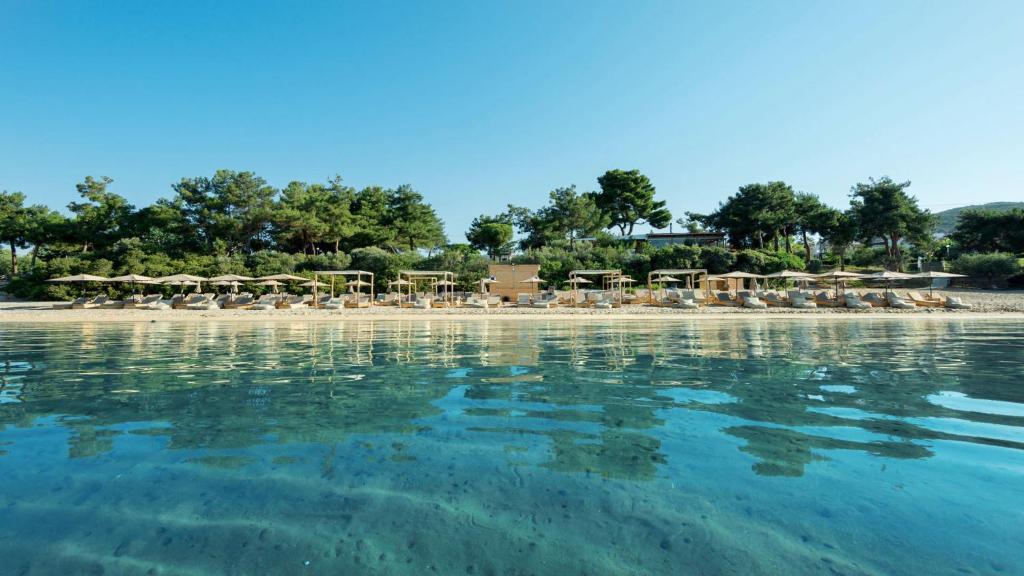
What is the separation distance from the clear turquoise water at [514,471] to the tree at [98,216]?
31.5 meters

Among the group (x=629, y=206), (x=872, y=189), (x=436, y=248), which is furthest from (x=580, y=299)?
(x=872, y=189)

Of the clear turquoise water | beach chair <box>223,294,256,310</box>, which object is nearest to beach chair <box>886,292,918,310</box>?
the clear turquoise water

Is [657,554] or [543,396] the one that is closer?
[657,554]

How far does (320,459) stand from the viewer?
9.04 ft

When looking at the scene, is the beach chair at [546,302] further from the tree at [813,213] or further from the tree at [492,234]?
the tree at [813,213]

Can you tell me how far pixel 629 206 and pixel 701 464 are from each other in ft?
149

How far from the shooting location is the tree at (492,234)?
43531 mm

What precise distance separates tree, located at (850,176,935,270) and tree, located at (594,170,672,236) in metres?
15.1

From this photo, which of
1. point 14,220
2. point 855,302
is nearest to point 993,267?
point 855,302

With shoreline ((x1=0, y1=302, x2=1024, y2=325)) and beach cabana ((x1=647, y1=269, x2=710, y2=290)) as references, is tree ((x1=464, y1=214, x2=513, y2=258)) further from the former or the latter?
shoreline ((x1=0, y1=302, x2=1024, y2=325))

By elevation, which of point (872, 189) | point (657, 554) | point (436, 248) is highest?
point (872, 189)

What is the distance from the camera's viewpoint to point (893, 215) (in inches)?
1426

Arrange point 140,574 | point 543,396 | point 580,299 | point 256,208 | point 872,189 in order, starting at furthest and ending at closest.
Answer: point 872,189 → point 256,208 → point 580,299 → point 543,396 → point 140,574

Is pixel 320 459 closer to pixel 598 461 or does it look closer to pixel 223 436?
pixel 223 436
